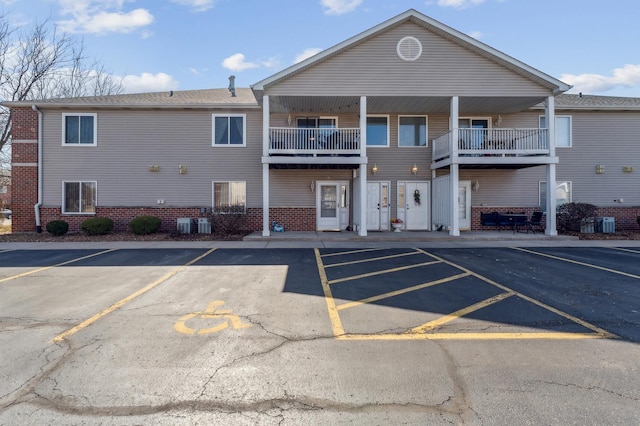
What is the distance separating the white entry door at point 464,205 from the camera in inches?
582

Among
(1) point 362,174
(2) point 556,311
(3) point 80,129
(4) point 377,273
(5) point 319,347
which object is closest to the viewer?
(5) point 319,347

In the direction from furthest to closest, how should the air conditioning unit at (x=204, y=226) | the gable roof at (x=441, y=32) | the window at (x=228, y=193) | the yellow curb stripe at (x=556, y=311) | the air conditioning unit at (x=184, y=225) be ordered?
the window at (x=228, y=193)
the air conditioning unit at (x=204, y=226)
the air conditioning unit at (x=184, y=225)
the gable roof at (x=441, y=32)
the yellow curb stripe at (x=556, y=311)

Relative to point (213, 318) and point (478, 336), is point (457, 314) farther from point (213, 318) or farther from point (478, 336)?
point (213, 318)

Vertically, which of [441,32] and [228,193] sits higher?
[441,32]

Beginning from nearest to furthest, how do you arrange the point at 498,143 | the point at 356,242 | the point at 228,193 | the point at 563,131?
the point at 356,242 → the point at 498,143 → the point at 228,193 → the point at 563,131

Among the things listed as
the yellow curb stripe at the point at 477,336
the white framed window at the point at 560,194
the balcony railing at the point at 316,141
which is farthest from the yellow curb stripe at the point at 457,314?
the white framed window at the point at 560,194

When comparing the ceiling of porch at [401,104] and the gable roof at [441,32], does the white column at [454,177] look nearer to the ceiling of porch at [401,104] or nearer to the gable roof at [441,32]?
the ceiling of porch at [401,104]

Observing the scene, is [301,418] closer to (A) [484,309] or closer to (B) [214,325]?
(B) [214,325]

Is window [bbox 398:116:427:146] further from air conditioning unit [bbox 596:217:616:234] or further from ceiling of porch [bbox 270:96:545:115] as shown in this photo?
air conditioning unit [bbox 596:217:616:234]

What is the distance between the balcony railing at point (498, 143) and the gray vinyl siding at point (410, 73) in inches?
64.4

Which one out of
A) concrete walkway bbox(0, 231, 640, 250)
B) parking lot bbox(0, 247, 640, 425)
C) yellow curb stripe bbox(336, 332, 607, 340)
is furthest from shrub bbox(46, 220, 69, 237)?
yellow curb stripe bbox(336, 332, 607, 340)

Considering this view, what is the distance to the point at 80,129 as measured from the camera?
14.3 meters

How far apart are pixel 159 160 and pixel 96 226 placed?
12.5ft

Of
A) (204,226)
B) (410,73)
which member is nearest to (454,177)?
(410,73)
